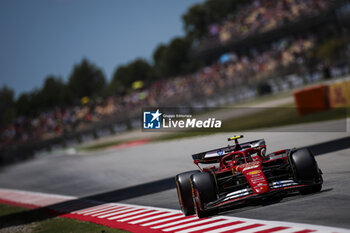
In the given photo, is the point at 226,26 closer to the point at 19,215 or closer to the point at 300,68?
the point at 300,68

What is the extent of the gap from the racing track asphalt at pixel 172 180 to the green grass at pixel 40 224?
154cm

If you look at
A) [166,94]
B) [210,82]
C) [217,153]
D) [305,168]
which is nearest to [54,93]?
[166,94]

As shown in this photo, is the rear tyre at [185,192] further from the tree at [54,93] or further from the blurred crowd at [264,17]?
the tree at [54,93]

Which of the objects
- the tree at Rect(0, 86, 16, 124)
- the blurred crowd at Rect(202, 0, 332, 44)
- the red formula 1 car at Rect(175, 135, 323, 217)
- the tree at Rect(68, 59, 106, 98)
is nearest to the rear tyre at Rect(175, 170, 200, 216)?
the red formula 1 car at Rect(175, 135, 323, 217)

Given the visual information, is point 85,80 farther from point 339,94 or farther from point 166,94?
point 339,94

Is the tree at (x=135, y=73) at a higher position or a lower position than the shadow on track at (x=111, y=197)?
higher

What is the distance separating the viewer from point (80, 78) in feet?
303

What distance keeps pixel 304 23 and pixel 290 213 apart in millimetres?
41915

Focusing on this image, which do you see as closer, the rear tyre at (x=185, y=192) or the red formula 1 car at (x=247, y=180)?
the red formula 1 car at (x=247, y=180)

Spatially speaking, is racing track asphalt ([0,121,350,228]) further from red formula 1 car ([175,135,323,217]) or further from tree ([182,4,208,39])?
tree ([182,4,208,39])

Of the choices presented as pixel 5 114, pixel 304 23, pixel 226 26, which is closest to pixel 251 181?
pixel 304 23

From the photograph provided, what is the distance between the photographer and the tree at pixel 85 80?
92.4 metres

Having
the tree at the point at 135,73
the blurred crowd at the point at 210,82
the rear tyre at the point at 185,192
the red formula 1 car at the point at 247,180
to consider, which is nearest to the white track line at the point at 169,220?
the rear tyre at the point at 185,192

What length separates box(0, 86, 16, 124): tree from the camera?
79.3m
